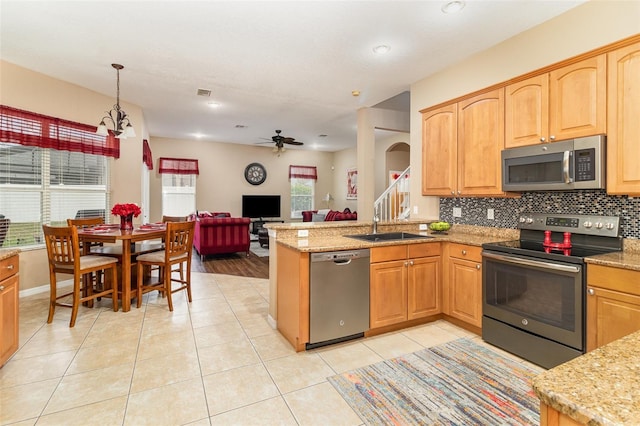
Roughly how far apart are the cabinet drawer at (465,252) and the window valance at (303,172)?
7.41 metres

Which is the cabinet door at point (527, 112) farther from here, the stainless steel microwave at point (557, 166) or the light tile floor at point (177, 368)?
the light tile floor at point (177, 368)

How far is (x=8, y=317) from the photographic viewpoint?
2.27 m

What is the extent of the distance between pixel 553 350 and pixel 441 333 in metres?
0.90

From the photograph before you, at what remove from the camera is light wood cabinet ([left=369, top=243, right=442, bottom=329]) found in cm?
281

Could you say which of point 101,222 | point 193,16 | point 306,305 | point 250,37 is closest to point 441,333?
point 306,305

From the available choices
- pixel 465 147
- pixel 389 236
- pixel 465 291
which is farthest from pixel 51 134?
pixel 465 291

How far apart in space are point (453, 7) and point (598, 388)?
112 inches

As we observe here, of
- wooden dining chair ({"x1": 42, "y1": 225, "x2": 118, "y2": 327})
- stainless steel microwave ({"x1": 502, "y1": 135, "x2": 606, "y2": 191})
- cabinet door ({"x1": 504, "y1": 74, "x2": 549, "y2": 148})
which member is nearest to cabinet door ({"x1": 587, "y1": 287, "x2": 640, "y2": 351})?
stainless steel microwave ({"x1": 502, "y1": 135, "x2": 606, "y2": 191})

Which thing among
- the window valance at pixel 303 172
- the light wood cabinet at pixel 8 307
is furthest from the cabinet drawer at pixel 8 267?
the window valance at pixel 303 172

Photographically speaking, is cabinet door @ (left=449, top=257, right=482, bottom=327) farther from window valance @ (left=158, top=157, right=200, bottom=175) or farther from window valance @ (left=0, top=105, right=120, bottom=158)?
window valance @ (left=158, top=157, right=200, bottom=175)

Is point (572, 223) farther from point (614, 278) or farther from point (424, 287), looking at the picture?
point (424, 287)

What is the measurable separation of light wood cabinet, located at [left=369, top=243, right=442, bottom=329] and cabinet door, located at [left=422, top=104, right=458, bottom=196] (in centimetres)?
79

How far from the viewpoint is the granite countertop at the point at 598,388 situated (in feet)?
1.92

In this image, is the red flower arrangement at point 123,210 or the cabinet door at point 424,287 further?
the red flower arrangement at point 123,210
